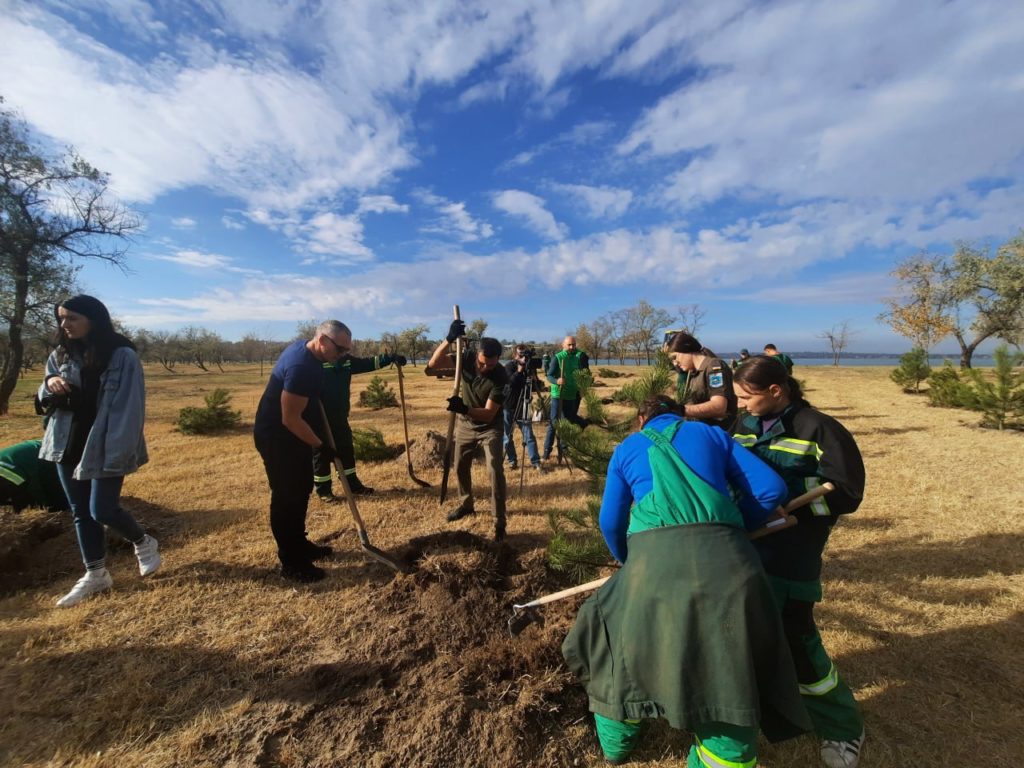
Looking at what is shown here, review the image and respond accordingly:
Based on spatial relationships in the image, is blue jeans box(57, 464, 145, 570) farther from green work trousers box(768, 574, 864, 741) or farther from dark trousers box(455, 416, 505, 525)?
green work trousers box(768, 574, 864, 741)

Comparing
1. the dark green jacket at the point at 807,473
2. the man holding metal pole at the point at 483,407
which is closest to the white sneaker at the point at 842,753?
the dark green jacket at the point at 807,473

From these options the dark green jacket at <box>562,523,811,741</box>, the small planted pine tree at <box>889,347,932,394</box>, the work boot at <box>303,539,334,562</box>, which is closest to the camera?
the dark green jacket at <box>562,523,811,741</box>

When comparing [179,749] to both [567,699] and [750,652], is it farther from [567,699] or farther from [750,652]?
[750,652]

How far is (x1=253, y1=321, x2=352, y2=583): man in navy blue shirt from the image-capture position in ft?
10.4

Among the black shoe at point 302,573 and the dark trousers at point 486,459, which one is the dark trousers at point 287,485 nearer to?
the black shoe at point 302,573

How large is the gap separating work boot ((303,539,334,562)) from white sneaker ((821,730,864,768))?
3547 millimetres

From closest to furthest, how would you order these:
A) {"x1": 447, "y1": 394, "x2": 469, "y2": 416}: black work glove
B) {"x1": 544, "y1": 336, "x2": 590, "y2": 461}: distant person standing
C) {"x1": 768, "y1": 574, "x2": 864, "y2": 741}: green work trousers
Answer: {"x1": 768, "y1": 574, "x2": 864, "y2": 741}: green work trousers, {"x1": 447, "y1": 394, "x2": 469, "y2": 416}: black work glove, {"x1": 544, "y1": 336, "x2": 590, "y2": 461}: distant person standing

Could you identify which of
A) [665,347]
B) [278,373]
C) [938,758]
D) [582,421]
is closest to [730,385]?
[665,347]

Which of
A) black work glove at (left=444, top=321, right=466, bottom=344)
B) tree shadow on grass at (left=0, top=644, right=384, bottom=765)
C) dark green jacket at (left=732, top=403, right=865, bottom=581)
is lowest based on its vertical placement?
tree shadow on grass at (left=0, top=644, right=384, bottom=765)

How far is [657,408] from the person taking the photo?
1.94 meters

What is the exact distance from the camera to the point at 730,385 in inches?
110

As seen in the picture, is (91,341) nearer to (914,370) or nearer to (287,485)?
(287,485)

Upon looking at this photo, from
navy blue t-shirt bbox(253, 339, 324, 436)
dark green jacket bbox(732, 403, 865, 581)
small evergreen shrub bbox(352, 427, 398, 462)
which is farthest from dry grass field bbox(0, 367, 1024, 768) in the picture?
small evergreen shrub bbox(352, 427, 398, 462)

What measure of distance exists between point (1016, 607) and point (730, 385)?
104 inches
